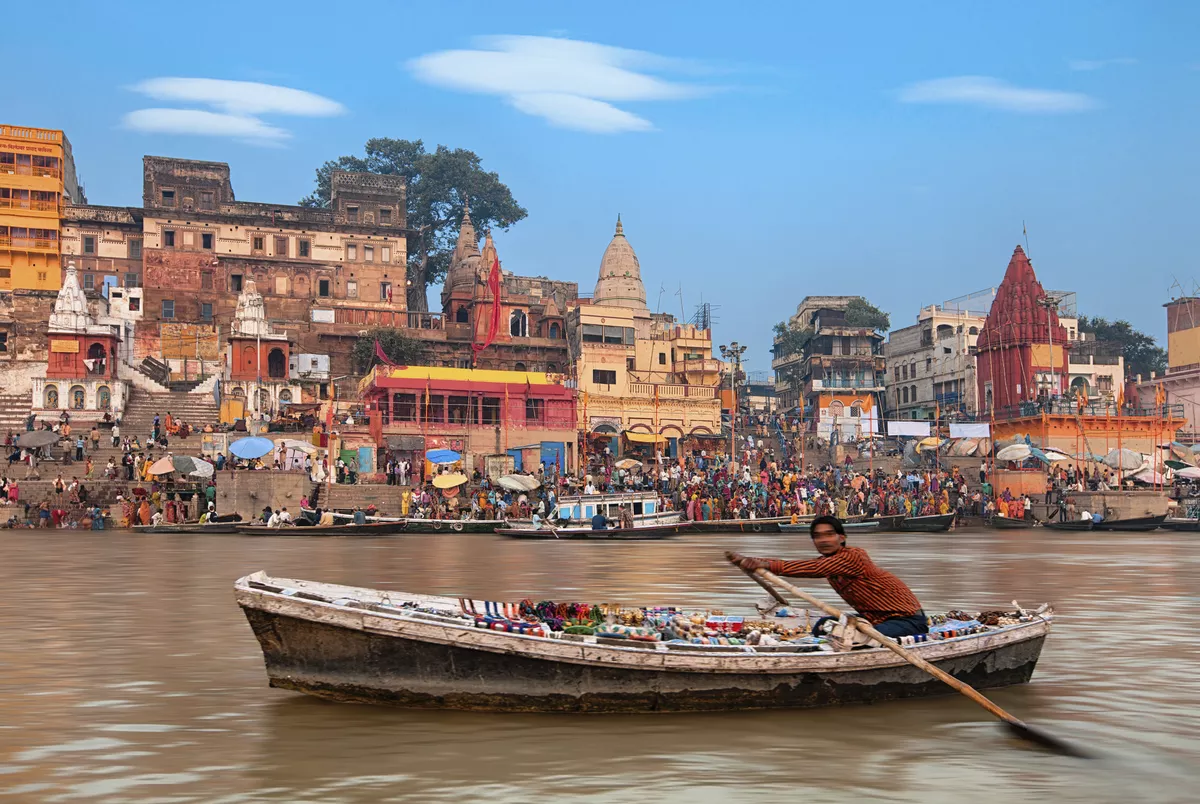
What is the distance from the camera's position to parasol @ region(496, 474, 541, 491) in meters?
36.6

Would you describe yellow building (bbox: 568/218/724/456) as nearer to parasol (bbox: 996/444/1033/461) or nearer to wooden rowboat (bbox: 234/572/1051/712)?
parasol (bbox: 996/444/1033/461)

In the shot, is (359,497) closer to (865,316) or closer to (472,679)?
(472,679)

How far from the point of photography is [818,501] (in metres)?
37.9

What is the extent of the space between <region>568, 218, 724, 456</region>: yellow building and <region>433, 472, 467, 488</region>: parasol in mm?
13618

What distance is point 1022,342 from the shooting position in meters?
53.8

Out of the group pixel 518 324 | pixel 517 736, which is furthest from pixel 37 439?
pixel 517 736

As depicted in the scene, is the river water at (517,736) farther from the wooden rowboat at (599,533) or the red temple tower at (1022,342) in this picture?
the red temple tower at (1022,342)

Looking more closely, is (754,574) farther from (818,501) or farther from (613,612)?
(818,501)

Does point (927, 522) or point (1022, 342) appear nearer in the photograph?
point (927, 522)

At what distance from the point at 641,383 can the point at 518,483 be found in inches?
683

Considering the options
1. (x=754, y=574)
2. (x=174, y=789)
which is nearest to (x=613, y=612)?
(x=754, y=574)

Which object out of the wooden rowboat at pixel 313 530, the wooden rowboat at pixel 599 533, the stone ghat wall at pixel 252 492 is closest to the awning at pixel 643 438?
the wooden rowboat at pixel 599 533

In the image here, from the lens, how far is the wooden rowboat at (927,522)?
36.4 m

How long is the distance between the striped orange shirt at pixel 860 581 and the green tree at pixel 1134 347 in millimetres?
71746
